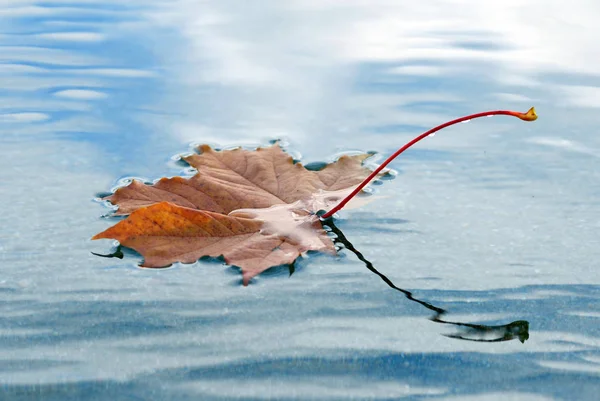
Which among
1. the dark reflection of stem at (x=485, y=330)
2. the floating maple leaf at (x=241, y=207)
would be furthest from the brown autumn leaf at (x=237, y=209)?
the dark reflection of stem at (x=485, y=330)

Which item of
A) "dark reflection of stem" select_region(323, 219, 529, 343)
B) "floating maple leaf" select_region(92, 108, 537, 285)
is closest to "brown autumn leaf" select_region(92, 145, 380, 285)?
"floating maple leaf" select_region(92, 108, 537, 285)

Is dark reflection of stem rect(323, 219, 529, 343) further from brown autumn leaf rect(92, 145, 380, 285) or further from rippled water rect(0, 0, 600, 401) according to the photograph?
brown autumn leaf rect(92, 145, 380, 285)

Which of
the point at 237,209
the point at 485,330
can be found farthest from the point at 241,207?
the point at 485,330

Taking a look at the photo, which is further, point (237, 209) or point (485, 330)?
point (237, 209)

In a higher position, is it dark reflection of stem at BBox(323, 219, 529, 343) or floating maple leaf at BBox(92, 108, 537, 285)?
floating maple leaf at BBox(92, 108, 537, 285)

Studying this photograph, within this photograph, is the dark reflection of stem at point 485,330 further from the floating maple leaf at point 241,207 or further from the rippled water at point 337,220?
the floating maple leaf at point 241,207

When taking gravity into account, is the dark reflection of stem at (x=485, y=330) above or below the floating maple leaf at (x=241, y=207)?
below

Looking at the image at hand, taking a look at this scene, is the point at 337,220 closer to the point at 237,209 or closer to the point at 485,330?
the point at 237,209

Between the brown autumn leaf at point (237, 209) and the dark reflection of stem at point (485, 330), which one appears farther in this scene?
the brown autumn leaf at point (237, 209)
